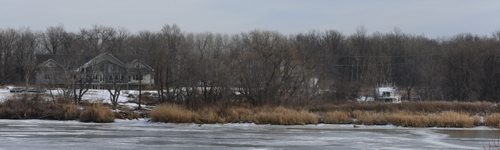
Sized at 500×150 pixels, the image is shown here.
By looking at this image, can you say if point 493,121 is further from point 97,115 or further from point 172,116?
point 97,115

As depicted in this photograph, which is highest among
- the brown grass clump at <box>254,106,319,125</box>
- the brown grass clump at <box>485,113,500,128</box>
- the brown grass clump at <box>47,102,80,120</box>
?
the brown grass clump at <box>47,102,80,120</box>

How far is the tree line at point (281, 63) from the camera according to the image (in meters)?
44.3

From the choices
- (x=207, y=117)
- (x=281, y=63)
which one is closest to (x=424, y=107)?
(x=281, y=63)

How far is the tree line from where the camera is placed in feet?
145

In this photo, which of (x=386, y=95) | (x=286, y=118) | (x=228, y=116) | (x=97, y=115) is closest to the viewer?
(x=286, y=118)

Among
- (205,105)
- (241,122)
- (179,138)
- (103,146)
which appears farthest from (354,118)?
(103,146)

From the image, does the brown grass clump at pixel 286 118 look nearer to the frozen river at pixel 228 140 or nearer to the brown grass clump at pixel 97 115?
the frozen river at pixel 228 140

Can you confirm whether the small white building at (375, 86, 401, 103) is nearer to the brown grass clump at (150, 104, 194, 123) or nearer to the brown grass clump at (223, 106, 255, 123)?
the brown grass clump at (223, 106, 255, 123)

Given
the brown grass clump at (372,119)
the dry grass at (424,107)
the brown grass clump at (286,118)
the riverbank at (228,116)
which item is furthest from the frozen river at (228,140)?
the dry grass at (424,107)

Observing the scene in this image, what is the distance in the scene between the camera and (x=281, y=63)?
1793 inches

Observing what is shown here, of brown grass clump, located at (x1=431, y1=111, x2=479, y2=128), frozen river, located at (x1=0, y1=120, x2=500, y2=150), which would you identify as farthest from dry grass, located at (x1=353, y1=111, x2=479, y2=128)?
frozen river, located at (x1=0, y1=120, x2=500, y2=150)

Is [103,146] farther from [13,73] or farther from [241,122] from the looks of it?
[13,73]

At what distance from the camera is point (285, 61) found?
45.8m

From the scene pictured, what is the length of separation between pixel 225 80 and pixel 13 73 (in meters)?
62.0
